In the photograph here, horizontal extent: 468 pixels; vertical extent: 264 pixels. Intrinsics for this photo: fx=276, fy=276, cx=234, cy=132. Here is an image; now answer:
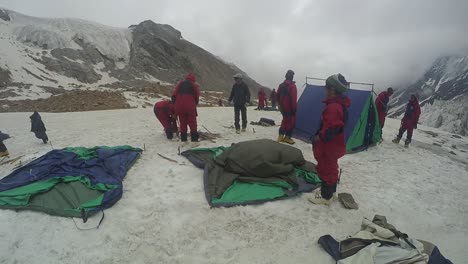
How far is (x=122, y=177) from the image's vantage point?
5395mm

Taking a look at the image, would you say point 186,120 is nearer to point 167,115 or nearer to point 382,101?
point 167,115

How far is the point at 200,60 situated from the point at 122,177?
252 ft

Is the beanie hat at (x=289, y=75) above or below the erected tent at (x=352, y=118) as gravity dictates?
above

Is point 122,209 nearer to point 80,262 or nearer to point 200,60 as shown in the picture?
point 80,262

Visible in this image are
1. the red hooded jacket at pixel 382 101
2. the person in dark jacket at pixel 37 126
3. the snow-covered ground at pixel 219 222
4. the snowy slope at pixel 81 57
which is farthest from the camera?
the snowy slope at pixel 81 57

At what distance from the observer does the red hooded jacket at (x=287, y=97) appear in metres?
8.12

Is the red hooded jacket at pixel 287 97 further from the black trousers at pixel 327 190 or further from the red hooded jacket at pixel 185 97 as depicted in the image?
the black trousers at pixel 327 190

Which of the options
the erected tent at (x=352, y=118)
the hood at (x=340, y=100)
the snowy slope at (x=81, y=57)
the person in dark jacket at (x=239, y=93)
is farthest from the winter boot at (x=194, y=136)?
the snowy slope at (x=81, y=57)

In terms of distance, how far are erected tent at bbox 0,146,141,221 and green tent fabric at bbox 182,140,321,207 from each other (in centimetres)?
170

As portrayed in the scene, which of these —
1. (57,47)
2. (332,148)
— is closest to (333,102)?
(332,148)

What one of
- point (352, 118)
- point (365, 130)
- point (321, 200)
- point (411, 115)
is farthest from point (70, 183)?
point (411, 115)

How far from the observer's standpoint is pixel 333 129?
4.31 meters

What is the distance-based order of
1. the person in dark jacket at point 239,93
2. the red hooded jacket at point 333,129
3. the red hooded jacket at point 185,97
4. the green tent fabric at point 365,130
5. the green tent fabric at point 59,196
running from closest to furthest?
the green tent fabric at point 59,196, the red hooded jacket at point 333,129, the red hooded jacket at point 185,97, the green tent fabric at point 365,130, the person in dark jacket at point 239,93

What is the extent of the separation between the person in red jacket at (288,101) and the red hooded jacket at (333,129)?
3.71 m
